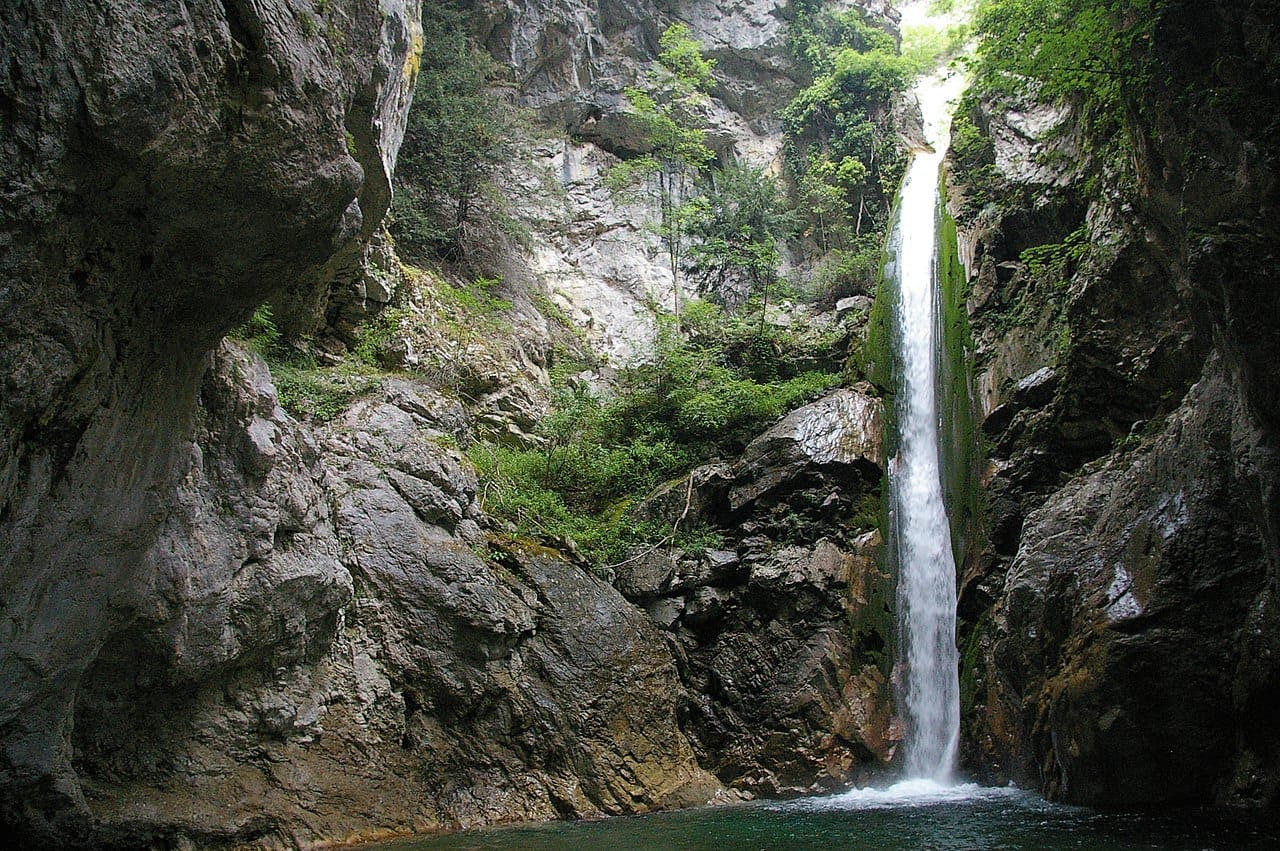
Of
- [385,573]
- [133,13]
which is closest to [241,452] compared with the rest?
[385,573]

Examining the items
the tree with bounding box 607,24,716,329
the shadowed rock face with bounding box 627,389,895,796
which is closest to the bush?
the shadowed rock face with bounding box 627,389,895,796

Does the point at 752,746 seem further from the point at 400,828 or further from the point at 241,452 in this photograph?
the point at 241,452

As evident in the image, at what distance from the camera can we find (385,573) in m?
8.68

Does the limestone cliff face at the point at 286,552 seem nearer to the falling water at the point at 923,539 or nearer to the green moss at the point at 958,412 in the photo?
the falling water at the point at 923,539

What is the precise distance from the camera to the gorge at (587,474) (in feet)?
13.4

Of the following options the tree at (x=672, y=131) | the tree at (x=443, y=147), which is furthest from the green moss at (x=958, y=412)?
the tree at (x=443, y=147)

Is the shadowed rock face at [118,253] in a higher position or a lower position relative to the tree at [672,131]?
lower

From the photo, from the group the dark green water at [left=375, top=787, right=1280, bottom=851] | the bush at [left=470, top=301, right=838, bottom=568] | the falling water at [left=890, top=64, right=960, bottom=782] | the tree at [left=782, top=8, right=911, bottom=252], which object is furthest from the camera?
the tree at [left=782, top=8, right=911, bottom=252]

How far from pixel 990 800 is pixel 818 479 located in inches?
213

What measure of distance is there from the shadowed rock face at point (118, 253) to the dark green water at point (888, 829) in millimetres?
3334

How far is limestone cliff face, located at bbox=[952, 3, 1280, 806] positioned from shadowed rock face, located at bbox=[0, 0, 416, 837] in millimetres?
5732

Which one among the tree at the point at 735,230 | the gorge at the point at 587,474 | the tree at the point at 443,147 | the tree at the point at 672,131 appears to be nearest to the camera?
the gorge at the point at 587,474

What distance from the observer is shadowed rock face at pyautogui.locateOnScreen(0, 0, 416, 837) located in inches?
128

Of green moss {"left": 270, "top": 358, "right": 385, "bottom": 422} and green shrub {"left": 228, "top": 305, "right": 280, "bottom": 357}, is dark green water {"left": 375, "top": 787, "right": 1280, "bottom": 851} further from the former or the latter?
green shrub {"left": 228, "top": 305, "right": 280, "bottom": 357}
